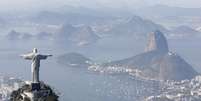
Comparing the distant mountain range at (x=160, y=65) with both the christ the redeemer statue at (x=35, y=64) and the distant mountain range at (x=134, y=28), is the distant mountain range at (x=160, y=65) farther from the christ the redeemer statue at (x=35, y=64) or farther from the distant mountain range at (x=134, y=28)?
the christ the redeemer statue at (x=35, y=64)

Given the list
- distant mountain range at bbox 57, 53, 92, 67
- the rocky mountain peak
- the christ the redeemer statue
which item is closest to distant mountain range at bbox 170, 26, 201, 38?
the rocky mountain peak

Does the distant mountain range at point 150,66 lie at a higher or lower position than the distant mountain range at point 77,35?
higher

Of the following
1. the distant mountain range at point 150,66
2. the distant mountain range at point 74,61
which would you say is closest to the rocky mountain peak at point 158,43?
the distant mountain range at point 150,66

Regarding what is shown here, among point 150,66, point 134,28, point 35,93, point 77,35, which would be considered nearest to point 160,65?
point 150,66

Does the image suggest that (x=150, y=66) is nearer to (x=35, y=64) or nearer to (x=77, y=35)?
(x=77, y=35)

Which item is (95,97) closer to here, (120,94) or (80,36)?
(120,94)

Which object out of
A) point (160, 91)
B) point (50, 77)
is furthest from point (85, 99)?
point (50, 77)

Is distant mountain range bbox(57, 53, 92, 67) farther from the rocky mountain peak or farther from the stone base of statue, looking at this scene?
the stone base of statue

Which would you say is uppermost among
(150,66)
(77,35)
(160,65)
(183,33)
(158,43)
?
(158,43)

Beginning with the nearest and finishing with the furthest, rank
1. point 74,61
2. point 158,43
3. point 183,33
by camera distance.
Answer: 1. point 74,61
2. point 158,43
3. point 183,33

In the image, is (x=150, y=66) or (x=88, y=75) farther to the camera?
(x=150, y=66)
